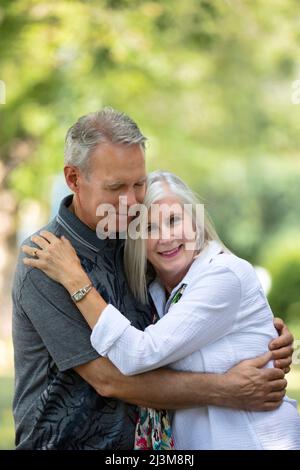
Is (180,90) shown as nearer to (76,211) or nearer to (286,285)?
(286,285)

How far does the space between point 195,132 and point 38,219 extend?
263cm

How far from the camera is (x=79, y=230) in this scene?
8.43ft

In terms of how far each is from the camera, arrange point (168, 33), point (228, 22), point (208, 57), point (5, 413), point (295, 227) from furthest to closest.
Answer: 1. point (295, 227)
2. point (208, 57)
3. point (228, 22)
4. point (168, 33)
5. point (5, 413)

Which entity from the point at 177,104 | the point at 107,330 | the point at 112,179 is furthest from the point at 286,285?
the point at 107,330

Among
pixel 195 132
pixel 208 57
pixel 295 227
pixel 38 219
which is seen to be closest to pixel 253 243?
pixel 295 227

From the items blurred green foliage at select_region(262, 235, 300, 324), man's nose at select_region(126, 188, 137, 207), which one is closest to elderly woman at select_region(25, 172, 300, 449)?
man's nose at select_region(126, 188, 137, 207)

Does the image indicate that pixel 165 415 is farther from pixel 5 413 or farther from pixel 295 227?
pixel 295 227

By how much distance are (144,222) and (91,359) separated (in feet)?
1.61

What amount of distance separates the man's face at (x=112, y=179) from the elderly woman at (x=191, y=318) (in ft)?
0.42

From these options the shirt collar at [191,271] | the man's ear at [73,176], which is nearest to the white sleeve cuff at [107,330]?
the shirt collar at [191,271]

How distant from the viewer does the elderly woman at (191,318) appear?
7.70 feet

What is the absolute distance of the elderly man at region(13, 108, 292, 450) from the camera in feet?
7.89

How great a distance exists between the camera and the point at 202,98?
37.7ft

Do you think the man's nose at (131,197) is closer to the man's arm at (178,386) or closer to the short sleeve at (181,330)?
the short sleeve at (181,330)
